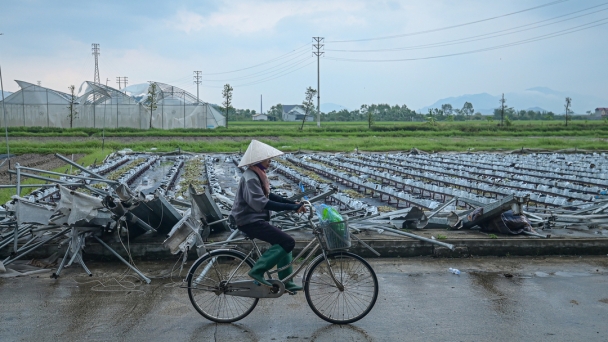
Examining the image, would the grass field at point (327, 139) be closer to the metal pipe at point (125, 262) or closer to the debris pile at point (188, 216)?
the debris pile at point (188, 216)

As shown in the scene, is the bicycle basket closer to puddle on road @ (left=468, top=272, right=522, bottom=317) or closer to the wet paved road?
the wet paved road

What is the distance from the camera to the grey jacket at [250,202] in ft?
14.8

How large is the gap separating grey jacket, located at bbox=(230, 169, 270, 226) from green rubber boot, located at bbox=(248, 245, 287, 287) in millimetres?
290

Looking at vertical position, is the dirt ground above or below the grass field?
below

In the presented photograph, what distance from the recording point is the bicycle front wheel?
462 cm

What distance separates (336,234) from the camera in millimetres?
4422

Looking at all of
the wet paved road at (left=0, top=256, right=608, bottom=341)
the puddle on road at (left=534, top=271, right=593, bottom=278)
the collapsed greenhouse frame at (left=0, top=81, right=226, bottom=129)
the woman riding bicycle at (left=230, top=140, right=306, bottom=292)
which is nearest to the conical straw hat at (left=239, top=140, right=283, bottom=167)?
the woman riding bicycle at (left=230, top=140, right=306, bottom=292)

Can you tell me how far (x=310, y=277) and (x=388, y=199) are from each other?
8615 mm

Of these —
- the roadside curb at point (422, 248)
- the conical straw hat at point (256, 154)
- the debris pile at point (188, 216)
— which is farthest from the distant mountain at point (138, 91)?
Answer: the conical straw hat at point (256, 154)

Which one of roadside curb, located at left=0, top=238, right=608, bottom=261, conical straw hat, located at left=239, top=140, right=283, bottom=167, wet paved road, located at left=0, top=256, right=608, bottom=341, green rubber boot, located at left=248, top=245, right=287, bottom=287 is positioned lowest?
wet paved road, located at left=0, top=256, right=608, bottom=341

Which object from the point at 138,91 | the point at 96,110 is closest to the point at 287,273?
the point at 96,110

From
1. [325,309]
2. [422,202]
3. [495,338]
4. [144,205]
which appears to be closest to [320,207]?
[325,309]

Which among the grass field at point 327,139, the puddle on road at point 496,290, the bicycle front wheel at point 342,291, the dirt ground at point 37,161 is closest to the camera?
the bicycle front wheel at point 342,291

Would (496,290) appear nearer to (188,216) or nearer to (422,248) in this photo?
(422,248)
